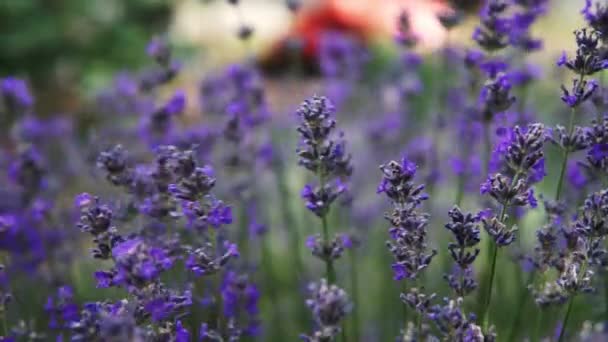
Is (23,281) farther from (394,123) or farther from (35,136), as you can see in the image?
(394,123)

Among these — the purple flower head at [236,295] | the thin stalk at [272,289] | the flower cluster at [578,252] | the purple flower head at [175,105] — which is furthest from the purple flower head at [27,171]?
the flower cluster at [578,252]

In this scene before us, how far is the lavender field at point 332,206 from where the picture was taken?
72.6 inches

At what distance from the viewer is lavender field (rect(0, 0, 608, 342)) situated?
1.84 meters

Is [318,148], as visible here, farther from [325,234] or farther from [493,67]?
[493,67]

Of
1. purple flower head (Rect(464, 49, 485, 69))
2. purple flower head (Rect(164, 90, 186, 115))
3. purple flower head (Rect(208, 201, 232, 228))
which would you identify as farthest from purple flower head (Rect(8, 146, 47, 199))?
purple flower head (Rect(464, 49, 485, 69))

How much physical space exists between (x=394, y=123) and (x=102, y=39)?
4.11 meters

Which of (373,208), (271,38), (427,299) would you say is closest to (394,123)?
(373,208)

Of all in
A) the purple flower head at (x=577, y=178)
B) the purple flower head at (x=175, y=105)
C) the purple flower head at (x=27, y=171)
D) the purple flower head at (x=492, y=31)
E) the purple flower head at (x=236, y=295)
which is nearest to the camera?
the purple flower head at (x=236, y=295)

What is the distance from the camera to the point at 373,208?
423 centimetres

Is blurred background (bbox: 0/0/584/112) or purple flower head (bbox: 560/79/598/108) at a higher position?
blurred background (bbox: 0/0/584/112)

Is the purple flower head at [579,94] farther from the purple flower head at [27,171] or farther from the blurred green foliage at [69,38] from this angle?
the blurred green foliage at [69,38]

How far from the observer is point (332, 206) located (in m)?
3.98

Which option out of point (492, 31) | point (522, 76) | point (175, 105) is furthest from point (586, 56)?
point (175, 105)

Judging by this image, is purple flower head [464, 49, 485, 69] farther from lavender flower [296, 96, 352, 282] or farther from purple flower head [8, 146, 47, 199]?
purple flower head [8, 146, 47, 199]
